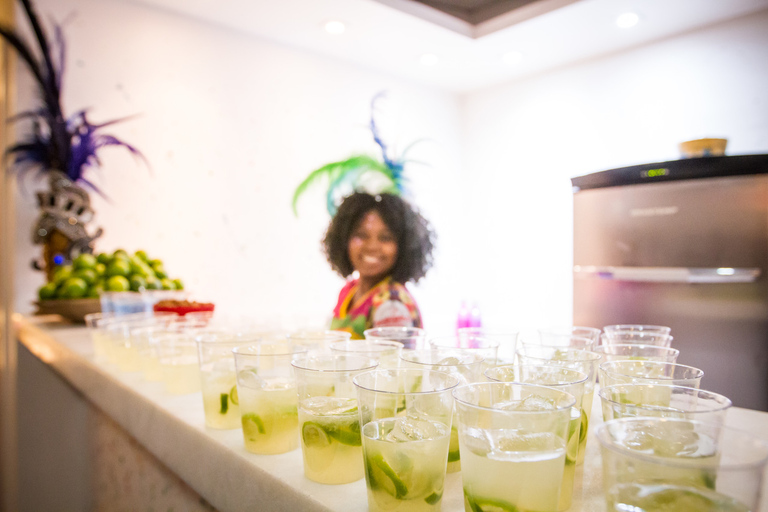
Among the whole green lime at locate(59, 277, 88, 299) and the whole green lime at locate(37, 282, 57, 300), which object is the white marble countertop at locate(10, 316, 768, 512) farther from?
the whole green lime at locate(37, 282, 57, 300)

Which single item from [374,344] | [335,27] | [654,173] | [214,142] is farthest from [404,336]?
[335,27]

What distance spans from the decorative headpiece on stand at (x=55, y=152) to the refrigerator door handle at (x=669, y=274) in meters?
2.57

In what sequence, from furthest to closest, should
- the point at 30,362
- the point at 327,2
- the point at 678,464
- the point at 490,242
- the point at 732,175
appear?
the point at 490,242, the point at 327,2, the point at 732,175, the point at 30,362, the point at 678,464

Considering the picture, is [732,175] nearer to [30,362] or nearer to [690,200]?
[690,200]

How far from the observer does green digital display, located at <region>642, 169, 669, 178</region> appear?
2581 millimetres

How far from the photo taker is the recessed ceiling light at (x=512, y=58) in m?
3.72

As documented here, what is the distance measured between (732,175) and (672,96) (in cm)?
125

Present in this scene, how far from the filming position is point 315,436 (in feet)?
2.01

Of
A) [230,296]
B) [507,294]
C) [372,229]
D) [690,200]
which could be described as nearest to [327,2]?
[372,229]

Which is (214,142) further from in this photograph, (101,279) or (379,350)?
(379,350)

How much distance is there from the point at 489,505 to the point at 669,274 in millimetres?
2449

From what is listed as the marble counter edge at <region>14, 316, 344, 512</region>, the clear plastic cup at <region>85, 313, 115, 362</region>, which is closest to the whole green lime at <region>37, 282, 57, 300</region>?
the clear plastic cup at <region>85, 313, 115, 362</region>

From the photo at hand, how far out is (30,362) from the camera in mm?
2201

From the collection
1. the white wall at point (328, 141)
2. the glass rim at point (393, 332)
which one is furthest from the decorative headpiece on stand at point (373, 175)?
the glass rim at point (393, 332)
